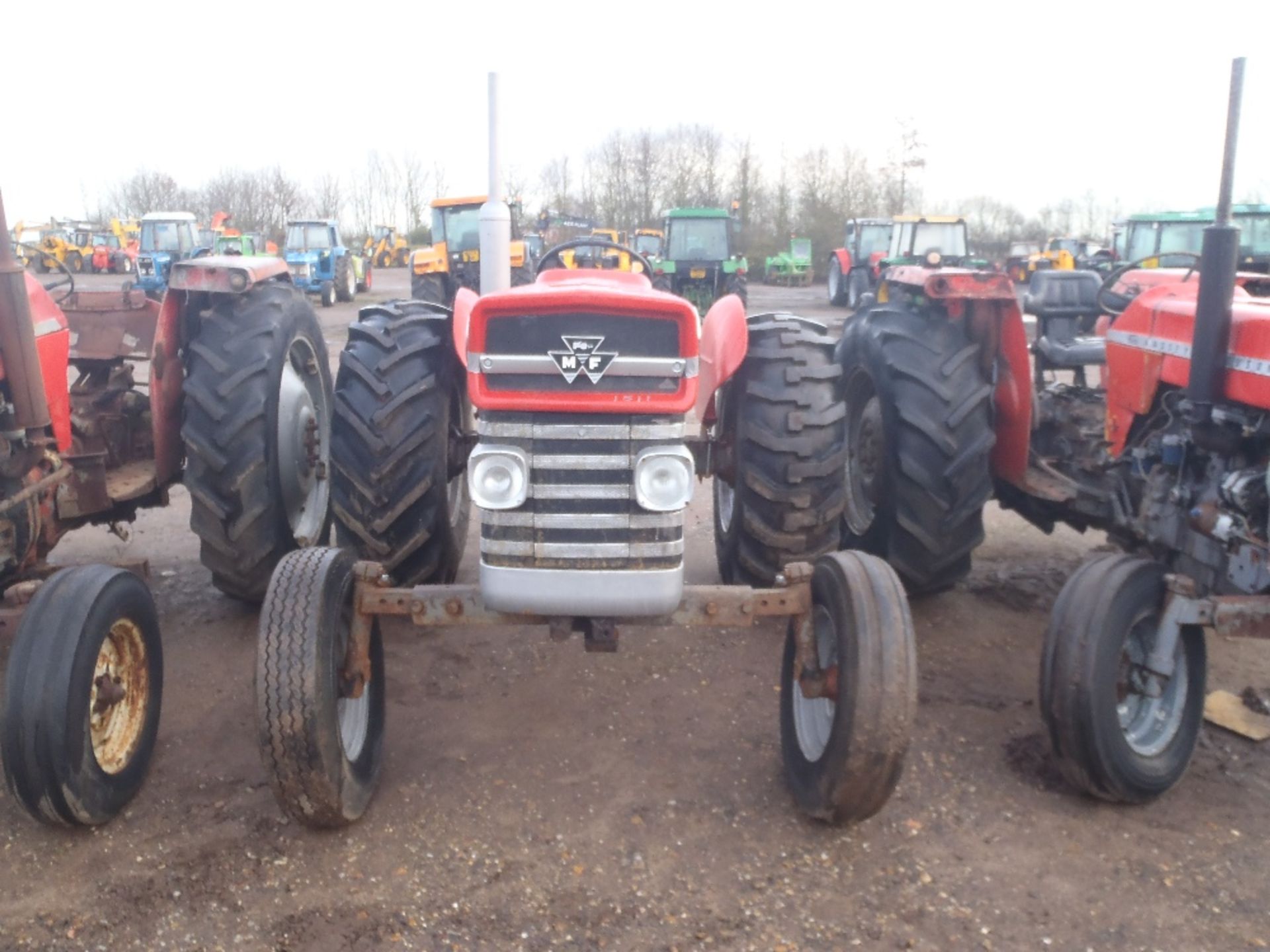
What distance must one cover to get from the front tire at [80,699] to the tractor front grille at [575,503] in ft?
3.73

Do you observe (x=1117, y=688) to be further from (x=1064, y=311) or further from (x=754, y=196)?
(x=754, y=196)

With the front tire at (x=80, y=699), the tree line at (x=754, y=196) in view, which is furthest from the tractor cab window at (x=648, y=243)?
the front tire at (x=80, y=699)

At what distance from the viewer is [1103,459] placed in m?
4.88

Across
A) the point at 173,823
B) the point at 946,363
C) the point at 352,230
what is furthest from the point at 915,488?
the point at 352,230

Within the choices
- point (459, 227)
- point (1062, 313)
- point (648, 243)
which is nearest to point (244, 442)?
point (1062, 313)

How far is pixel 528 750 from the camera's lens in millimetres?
3686

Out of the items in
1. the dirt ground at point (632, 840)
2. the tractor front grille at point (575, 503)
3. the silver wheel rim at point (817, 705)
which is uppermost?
the tractor front grille at point (575, 503)

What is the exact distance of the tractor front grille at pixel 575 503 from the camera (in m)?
3.01

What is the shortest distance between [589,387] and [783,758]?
137 centimetres

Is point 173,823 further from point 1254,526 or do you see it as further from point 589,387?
point 1254,526

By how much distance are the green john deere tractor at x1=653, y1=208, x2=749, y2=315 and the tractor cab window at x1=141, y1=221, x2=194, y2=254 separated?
12.4 metres

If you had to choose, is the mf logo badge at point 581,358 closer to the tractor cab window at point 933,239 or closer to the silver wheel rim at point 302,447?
the silver wheel rim at point 302,447

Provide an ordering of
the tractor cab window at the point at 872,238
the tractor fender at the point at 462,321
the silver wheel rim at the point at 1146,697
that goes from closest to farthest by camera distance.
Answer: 1. the silver wheel rim at the point at 1146,697
2. the tractor fender at the point at 462,321
3. the tractor cab window at the point at 872,238

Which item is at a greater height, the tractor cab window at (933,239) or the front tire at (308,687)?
the tractor cab window at (933,239)
